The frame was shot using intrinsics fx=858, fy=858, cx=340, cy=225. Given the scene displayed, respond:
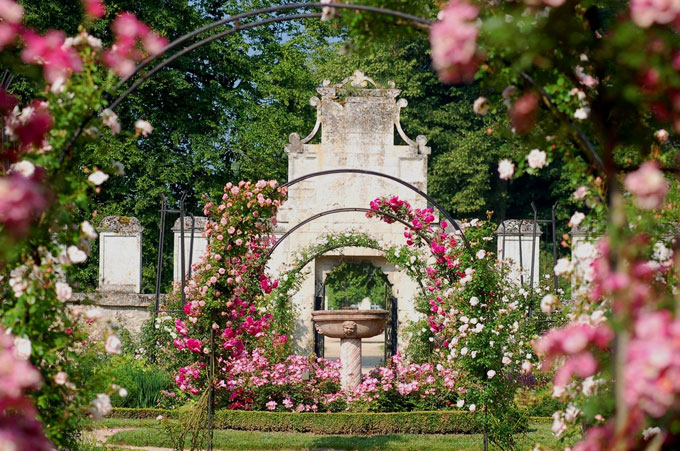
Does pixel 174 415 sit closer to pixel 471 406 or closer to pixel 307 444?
pixel 307 444

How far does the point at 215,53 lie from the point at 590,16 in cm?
1549

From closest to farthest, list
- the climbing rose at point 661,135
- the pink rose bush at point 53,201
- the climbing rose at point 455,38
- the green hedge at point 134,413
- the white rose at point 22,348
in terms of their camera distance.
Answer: the climbing rose at point 455,38 → the white rose at point 22,348 → the pink rose bush at point 53,201 → the climbing rose at point 661,135 → the green hedge at point 134,413

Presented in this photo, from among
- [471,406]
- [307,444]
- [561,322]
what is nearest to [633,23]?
[471,406]

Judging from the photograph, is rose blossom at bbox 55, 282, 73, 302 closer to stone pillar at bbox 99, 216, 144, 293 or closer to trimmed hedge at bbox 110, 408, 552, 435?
trimmed hedge at bbox 110, 408, 552, 435

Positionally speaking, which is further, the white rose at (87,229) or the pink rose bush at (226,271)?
the pink rose bush at (226,271)

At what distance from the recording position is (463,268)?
800cm

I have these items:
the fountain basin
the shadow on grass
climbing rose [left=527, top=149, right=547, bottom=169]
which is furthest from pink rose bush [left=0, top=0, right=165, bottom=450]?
the fountain basin

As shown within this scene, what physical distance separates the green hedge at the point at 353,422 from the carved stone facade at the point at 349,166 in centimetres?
327

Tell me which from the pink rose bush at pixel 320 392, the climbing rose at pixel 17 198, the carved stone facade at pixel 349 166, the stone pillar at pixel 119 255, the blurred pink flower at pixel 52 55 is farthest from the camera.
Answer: the carved stone facade at pixel 349 166

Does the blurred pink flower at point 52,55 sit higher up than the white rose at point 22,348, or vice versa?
the blurred pink flower at point 52,55

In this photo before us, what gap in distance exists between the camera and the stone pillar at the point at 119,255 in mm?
12609

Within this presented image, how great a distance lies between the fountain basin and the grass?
6.13 feet

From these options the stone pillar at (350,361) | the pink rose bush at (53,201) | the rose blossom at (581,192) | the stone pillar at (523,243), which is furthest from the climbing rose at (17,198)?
the stone pillar at (523,243)

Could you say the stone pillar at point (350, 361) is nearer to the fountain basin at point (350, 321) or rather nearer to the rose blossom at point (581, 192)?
the fountain basin at point (350, 321)
